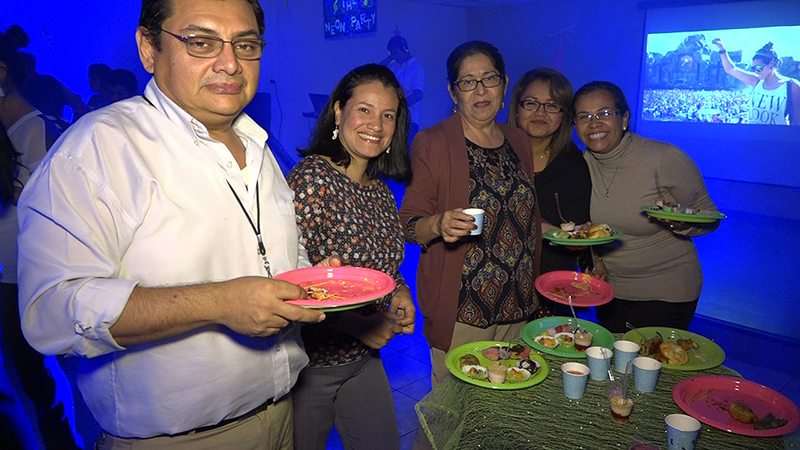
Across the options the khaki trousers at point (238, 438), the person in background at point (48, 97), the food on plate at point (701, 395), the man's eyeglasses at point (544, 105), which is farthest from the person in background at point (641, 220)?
the person in background at point (48, 97)

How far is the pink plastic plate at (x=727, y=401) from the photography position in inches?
61.5

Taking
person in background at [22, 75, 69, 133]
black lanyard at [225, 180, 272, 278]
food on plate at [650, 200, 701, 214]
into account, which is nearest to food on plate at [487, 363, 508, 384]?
black lanyard at [225, 180, 272, 278]

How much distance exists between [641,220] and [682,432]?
1.68 m

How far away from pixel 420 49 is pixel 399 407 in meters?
7.49

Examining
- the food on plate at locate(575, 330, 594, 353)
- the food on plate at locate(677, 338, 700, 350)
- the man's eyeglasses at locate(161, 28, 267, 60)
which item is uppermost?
the man's eyeglasses at locate(161, 28, 267, 60)

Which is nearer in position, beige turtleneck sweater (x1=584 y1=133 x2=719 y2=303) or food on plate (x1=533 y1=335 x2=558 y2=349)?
food on plate (x1=533 y1=335 x2=558 y2=349)

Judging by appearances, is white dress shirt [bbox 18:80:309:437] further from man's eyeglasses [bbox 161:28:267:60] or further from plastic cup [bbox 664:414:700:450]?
plastic cup [bbox 664:414:700:450]

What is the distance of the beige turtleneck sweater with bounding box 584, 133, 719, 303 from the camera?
291 cm

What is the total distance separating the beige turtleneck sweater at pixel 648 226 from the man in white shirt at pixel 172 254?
6.59 feet

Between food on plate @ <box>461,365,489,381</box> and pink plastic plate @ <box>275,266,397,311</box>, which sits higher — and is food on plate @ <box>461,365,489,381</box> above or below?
below

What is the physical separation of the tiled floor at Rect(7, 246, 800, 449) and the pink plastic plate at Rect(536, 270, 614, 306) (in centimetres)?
126

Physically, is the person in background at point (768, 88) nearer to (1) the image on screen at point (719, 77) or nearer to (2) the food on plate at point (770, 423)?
(1) the image on screen at point (719, 77)

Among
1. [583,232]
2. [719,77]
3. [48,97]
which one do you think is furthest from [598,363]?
[719,77]

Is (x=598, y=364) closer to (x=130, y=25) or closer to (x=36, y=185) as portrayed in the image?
(x=36, y=185)
